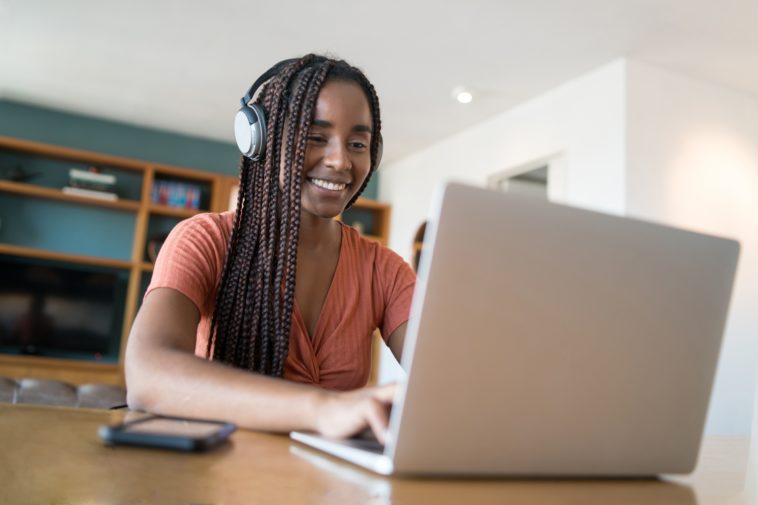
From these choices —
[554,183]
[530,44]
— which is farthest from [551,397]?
[554,183]

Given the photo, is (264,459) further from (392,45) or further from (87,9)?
(87,9)

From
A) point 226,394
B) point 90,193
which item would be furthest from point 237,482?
point 90,193

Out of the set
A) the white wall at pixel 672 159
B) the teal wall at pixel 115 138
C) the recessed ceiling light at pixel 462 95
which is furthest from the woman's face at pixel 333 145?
the teal wall at pixel 115 138

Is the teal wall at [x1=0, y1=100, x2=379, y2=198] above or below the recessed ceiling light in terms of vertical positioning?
below

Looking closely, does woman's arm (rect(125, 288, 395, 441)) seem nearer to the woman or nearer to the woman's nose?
the woman

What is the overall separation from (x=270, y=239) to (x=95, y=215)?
15.1 feet

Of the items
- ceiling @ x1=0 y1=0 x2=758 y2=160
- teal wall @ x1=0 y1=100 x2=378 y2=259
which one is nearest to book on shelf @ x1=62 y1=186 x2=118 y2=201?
teal wall @ x1=0 y1=100 x2=378 y2=259

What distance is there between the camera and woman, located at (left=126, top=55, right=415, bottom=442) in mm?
1083

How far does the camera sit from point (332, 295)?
1.20m

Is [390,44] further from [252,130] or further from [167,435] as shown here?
[167,435]

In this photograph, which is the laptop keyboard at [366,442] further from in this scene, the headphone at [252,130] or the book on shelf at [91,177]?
the book on shelf at [91,177]

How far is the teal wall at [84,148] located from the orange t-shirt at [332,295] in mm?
4368

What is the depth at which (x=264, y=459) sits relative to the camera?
561 millimetres

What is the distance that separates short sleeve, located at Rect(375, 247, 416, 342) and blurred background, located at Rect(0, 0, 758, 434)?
7.19ft
